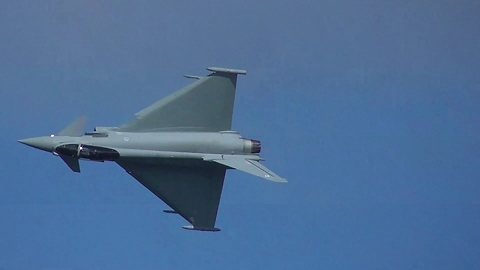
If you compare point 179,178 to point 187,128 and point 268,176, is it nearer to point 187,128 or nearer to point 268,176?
point 187,128

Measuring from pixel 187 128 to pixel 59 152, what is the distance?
224cm

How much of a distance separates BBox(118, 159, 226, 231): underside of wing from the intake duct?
0.75 metres

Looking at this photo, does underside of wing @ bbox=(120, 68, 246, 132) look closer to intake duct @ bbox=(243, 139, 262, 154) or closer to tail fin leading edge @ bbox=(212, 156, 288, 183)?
intake duct @ bbox=(243, 139, 262, 154)

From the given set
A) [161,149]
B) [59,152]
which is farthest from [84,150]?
[161,149]

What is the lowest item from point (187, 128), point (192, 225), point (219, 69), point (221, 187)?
point (192, 225)

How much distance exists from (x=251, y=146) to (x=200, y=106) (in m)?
1.18

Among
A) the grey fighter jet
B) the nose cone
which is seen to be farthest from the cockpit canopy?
the nose cone

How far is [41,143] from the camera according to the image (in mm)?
10430

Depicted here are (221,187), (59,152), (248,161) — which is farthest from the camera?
(221,187)

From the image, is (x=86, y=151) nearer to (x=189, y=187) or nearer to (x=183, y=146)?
(x=183, y=146)

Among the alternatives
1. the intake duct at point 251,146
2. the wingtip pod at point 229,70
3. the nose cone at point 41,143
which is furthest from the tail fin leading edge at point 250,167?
the nose cone at point 41,143

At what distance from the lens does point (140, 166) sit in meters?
11.4

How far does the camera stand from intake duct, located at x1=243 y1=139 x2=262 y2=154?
36.9 ft

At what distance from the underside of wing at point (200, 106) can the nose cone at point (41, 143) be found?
168cm
